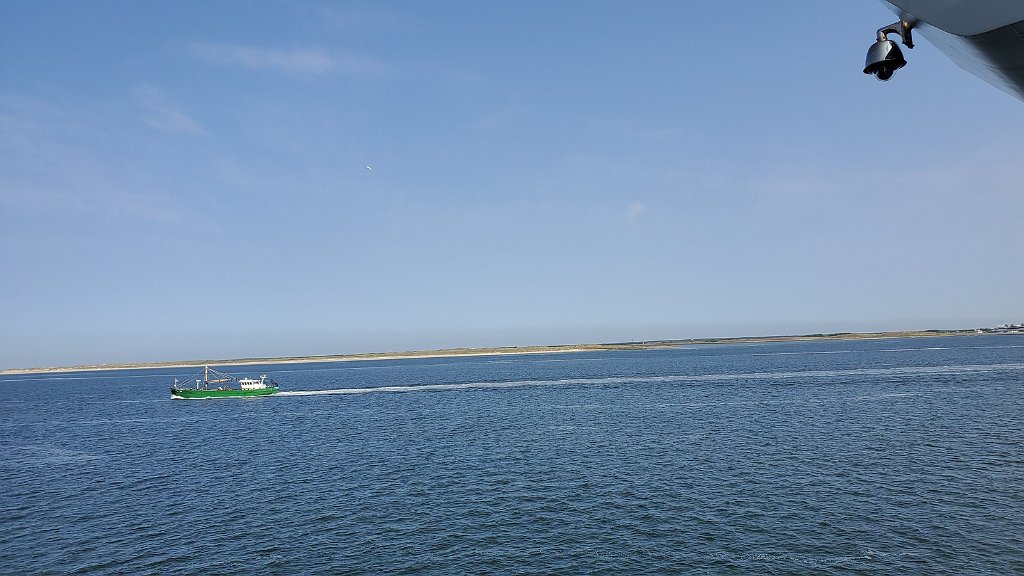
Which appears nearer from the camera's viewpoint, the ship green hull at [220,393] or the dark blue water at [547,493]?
the dark blue water at [547,493]

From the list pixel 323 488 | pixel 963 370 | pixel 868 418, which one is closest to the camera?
pixel 323 488

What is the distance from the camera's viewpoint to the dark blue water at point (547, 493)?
29.2m

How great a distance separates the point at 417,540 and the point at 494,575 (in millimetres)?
7046

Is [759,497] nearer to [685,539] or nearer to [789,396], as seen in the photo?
[685,539]

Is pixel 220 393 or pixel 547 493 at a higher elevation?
pixel 220 393

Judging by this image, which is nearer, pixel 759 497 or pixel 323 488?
pixel 759 497

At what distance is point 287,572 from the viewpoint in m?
28.7

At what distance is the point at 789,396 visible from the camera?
93875mm

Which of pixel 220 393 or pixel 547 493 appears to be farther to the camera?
pixel 220 393

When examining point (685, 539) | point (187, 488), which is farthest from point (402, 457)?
point (685, 539)

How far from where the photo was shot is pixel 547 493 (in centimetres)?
4066

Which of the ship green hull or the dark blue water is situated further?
the ship green hull

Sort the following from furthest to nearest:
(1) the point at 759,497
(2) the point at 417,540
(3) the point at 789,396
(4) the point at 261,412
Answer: (4) the point at 261,412 → (3) the point at 789,396 → (1) the point at 759,497 → (2) the point at 417,540

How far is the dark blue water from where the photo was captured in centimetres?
2925
